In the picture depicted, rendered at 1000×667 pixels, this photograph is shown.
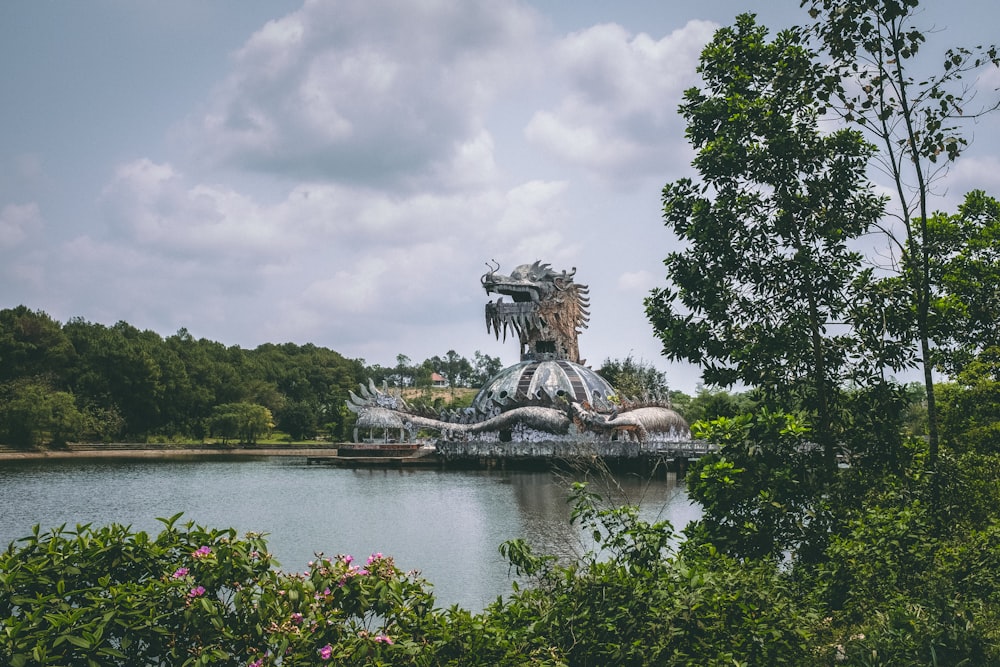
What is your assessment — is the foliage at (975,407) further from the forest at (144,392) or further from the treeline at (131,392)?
the treeline at (131,392)

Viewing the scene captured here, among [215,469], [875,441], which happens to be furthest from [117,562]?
[215,469]

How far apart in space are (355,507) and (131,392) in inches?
1757

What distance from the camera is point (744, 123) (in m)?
7.44

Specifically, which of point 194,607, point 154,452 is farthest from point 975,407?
point 154,452

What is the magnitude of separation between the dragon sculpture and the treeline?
19.4 metres

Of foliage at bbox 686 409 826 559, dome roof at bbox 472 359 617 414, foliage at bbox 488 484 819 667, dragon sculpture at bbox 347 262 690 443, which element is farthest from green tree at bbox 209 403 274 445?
foliage at bbox 488 484 819 667

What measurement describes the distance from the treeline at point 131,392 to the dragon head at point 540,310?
23195mm

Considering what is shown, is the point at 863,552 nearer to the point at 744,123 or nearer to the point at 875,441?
the point at 875,441

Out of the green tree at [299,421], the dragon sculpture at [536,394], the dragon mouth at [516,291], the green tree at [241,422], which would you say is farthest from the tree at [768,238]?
the green tree at [299,421]

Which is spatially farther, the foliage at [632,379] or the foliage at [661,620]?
the foliage at [632,379]

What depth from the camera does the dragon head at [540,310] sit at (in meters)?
→ 45.4

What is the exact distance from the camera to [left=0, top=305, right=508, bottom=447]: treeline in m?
51.1

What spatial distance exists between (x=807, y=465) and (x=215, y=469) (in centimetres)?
3946

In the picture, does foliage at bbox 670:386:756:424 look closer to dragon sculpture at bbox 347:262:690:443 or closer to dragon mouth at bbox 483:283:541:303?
dragon sculpture at bbox 347:262:690:443
